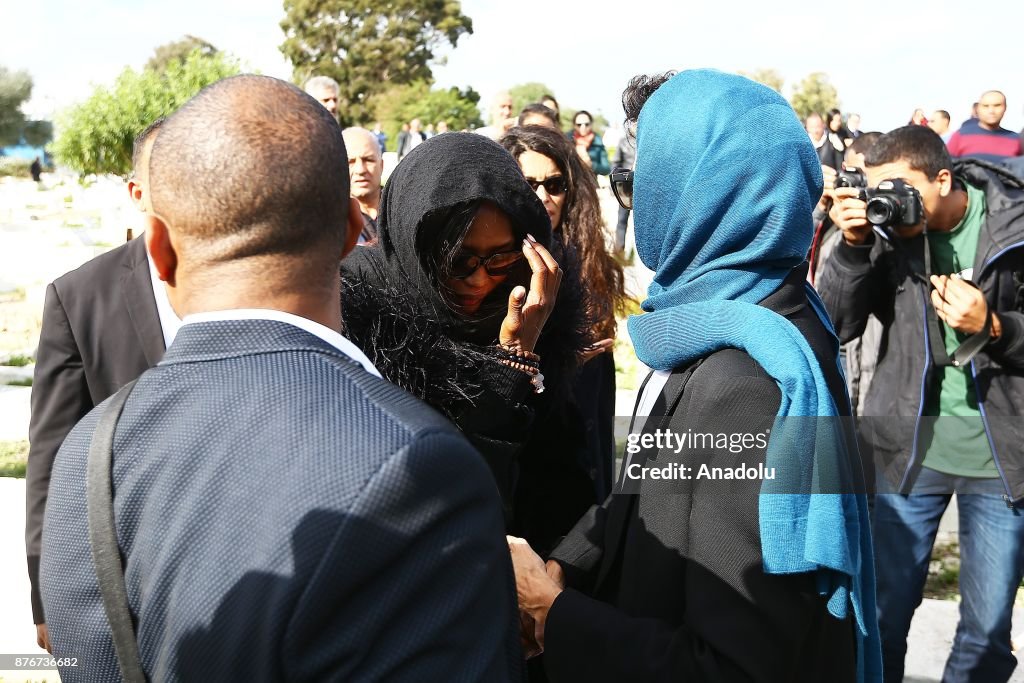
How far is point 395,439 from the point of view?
3.44 feet

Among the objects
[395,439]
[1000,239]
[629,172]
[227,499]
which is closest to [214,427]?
[227,499]

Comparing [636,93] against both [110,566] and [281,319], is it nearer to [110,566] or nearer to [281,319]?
[281,319]

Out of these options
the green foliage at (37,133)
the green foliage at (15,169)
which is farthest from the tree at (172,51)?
the green foliage at (15,169)

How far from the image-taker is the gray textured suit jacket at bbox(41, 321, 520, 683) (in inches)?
40.2

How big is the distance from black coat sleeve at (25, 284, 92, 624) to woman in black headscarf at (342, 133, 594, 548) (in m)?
0.97

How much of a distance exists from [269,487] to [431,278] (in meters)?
1.32

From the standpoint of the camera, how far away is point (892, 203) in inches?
125

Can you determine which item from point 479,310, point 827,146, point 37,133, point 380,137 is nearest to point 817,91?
point 37,133

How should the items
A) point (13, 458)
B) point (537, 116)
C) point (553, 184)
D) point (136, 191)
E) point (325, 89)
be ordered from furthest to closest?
point (325, 89) < point (13, 458) < point (537, 116) < point (553, 184) < point (136, 191)

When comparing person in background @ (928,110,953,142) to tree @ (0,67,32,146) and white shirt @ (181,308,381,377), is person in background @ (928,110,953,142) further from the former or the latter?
tree @ (0,67,32,146)

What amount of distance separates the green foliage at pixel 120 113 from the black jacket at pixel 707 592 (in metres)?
22.5

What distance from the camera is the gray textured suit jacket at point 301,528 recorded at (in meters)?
1.02

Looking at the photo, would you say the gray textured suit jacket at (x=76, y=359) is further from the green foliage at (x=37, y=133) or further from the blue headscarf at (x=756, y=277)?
the green foliage at (x=37, y=133)

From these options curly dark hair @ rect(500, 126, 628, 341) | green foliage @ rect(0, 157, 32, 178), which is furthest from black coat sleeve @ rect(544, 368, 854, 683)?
green foliage @ rect(0, 157, 32, 178)
